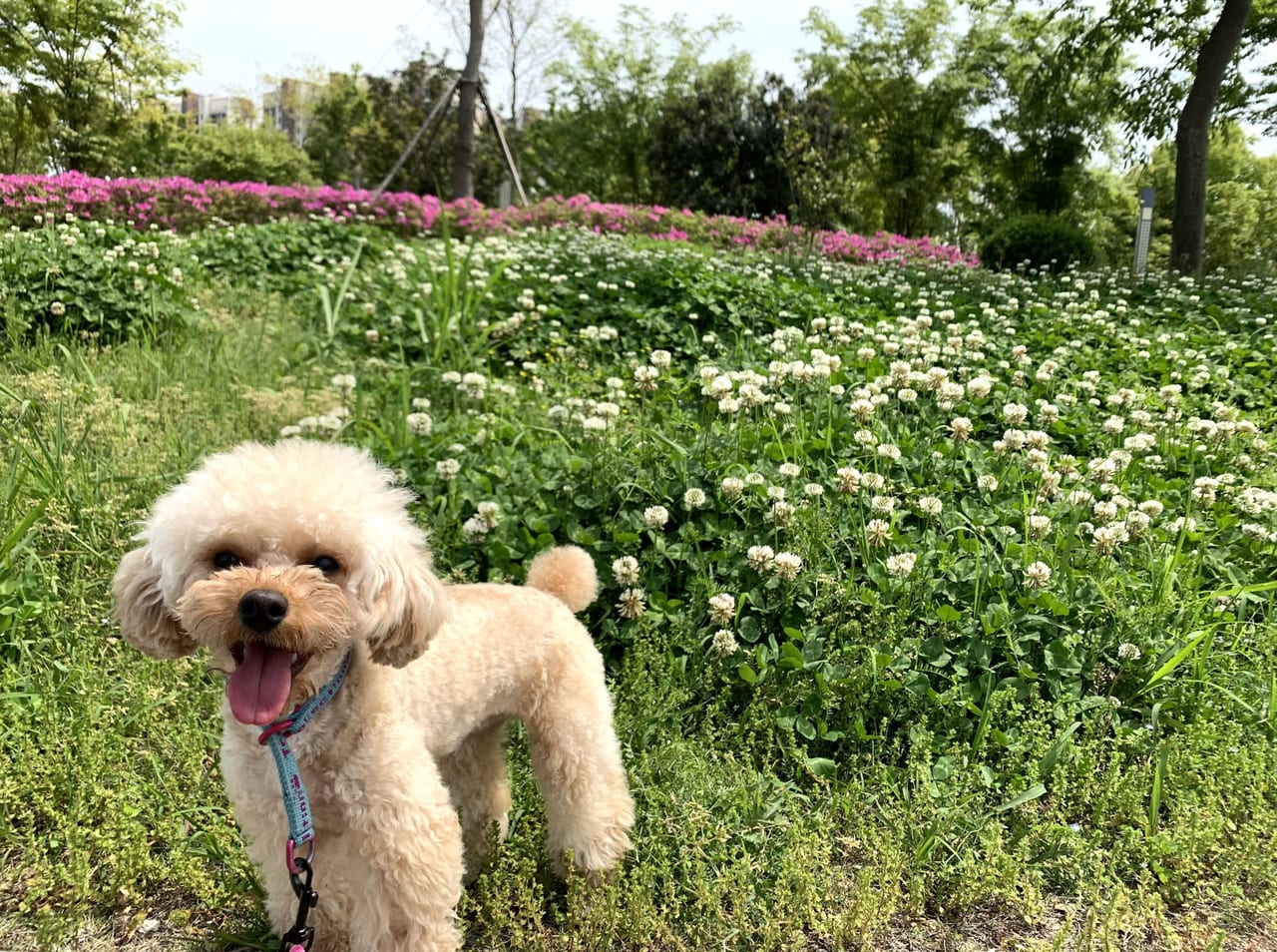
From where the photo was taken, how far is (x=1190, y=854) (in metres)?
2.17

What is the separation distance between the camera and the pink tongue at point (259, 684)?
1.44 metres

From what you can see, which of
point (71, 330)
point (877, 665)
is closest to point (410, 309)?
point (71, 330)

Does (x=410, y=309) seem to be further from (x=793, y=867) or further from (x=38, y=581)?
(x=793, y=867)

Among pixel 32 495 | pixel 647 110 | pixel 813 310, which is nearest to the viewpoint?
pixel 32 495

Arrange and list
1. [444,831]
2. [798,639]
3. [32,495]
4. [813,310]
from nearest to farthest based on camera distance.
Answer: [444,831] → [798,639] → [32,495] → [813,310]

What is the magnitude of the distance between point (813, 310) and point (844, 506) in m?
3.03

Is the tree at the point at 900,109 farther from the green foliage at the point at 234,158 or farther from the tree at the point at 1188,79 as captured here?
the green foliage at the point at 234,158

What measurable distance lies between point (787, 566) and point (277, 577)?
1.78 m

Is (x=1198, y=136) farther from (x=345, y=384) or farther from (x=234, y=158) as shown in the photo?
(x=234, y=158)

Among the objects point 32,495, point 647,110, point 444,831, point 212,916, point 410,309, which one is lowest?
point 212,916

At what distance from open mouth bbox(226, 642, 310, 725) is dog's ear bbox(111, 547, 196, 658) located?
0.22 metres

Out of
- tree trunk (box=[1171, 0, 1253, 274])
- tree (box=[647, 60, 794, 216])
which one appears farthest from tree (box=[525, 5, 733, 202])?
tree trunk (box=[1171, 0, 1253, 274])

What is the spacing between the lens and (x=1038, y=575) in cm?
280

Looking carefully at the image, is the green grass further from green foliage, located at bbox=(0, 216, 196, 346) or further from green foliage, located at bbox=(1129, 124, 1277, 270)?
green foliage, located at bbox=(1129, 124, 1277, 270)
